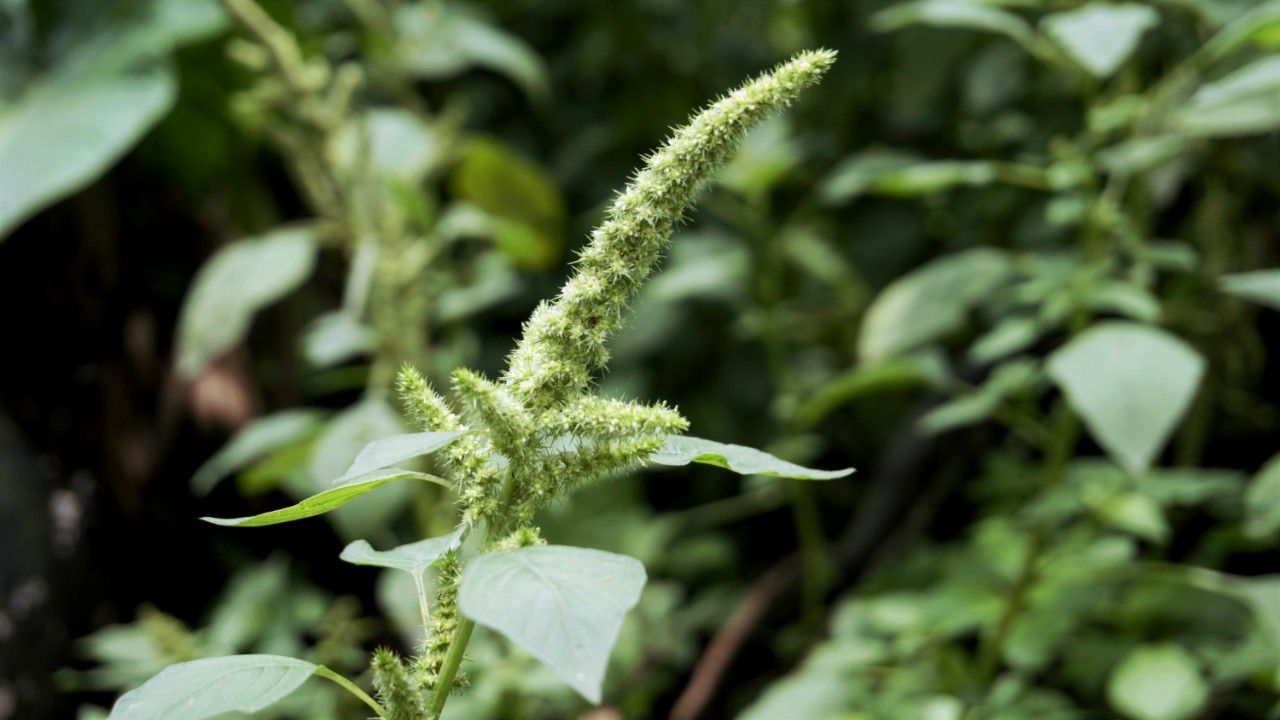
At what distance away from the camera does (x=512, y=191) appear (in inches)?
75.9

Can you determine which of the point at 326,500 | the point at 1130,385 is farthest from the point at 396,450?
the point at 1130,385

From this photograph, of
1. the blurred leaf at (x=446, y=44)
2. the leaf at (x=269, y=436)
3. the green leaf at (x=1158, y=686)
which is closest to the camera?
the green leaf at (x=1158, y=686)

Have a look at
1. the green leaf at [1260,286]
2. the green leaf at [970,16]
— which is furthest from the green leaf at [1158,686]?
the green leaf at [970,16]

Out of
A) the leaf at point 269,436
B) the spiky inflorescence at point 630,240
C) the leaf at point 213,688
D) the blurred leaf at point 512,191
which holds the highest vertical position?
the blurred leaf at point 512,191

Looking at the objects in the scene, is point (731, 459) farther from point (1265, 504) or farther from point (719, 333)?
point (719, 333)

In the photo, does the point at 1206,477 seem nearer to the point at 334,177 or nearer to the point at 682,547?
the point at 682,547

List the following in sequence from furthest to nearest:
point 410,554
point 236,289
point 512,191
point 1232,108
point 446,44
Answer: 1. point 512,191
2. point 446,44
3. point 236,289
4. point 1232,108
5. point 410,554

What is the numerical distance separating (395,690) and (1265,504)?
3.36 ft

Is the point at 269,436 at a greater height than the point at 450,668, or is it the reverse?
the point at 269,436

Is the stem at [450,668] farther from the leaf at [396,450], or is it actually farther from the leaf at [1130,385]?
the leaf at [1130,385]

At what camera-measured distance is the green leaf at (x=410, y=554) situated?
476mm

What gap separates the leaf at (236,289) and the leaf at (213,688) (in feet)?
3.50

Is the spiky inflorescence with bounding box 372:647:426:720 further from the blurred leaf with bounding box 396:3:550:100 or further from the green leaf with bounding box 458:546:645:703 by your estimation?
the blurred leaf with bounding box 396:3:550:100

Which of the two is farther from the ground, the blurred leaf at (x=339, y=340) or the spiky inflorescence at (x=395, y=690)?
the blurred leaf at (x=339, y=340)
